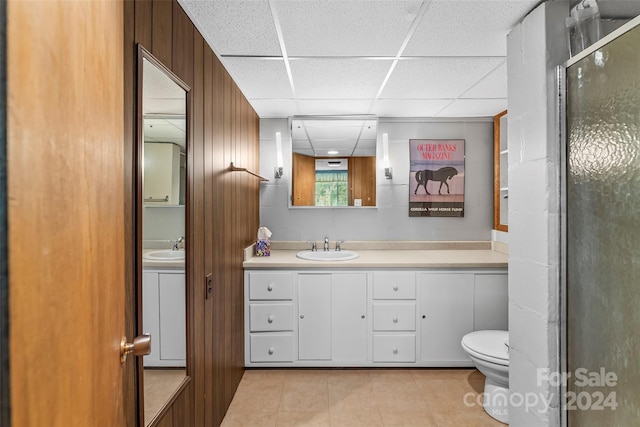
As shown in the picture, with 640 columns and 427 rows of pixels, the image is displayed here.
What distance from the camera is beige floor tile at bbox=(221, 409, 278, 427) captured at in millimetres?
2092

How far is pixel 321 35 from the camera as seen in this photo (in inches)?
67.7

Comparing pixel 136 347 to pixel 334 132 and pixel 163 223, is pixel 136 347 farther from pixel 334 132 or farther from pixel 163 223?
pixel 334 132

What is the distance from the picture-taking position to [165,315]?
1.35m

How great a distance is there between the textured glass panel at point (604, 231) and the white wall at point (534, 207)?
6 centimetres

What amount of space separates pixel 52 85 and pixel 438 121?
3.17 meters

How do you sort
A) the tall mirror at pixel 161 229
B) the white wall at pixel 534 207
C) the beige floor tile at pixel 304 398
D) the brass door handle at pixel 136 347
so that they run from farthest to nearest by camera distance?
the beige floor tile at pixel 304 398
the white wall at pixel 534 207
the tall mirror at pixel 161 229
the brass door handle at pixel 136 347

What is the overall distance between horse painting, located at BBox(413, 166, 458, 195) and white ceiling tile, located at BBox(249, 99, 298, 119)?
4.13 ft

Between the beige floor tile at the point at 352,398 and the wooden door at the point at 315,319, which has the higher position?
the wooden door at the point at 315,319

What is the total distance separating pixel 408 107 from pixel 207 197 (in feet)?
6.13

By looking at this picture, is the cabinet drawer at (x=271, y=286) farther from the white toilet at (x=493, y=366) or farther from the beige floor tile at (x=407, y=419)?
the white toilet at (x=493, y=366)

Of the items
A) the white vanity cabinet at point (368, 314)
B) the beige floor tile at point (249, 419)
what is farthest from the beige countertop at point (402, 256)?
the beige floor tile at point (249, 419)

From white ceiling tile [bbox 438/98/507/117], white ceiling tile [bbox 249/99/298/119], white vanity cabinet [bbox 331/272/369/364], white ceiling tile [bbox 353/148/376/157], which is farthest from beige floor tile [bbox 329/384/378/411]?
white ceiling tile [bbox 438/98/507/117]

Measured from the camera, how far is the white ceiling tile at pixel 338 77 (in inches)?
80.3

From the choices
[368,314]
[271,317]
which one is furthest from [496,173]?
[271,317]
